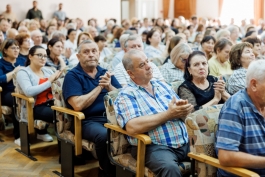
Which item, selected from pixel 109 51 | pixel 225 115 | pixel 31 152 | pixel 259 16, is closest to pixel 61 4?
pixel 259 16

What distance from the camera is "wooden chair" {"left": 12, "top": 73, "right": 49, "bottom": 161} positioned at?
12.7 feet

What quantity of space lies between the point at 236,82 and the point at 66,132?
5.22 feet

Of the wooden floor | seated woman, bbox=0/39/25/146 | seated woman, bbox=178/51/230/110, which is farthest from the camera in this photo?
seated woman, bbox=0/39/25/146

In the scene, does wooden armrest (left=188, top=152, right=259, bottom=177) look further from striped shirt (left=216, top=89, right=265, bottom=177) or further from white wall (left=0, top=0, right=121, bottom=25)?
white wall (left=0, top=0, right=121, bottom=25)

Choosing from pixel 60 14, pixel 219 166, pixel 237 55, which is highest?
pixel 60 14

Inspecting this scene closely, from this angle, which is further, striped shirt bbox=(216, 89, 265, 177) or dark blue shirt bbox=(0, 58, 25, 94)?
dark blue shirt bbox=(0, 58, 25, 94)

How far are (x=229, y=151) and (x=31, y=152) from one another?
2.70 metres

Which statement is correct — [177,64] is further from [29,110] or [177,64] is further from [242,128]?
[242,128]

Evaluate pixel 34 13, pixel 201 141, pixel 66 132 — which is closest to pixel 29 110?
pixel 66 132

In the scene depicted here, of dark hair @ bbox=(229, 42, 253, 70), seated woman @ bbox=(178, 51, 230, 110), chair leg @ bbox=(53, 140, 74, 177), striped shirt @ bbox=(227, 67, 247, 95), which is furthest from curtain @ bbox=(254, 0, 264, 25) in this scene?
chair leg @ bbox=(53, 140, 74, 177)

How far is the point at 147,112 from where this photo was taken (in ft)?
8.68

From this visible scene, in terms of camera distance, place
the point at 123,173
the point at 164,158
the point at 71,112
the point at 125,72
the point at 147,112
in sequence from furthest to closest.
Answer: the point at 125,72
the point at 71,112
the point at 123,173
the point at 147,112
the point at 164,158

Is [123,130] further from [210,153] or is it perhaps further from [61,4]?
[61,4]

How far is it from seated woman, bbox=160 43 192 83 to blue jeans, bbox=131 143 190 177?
149cm
